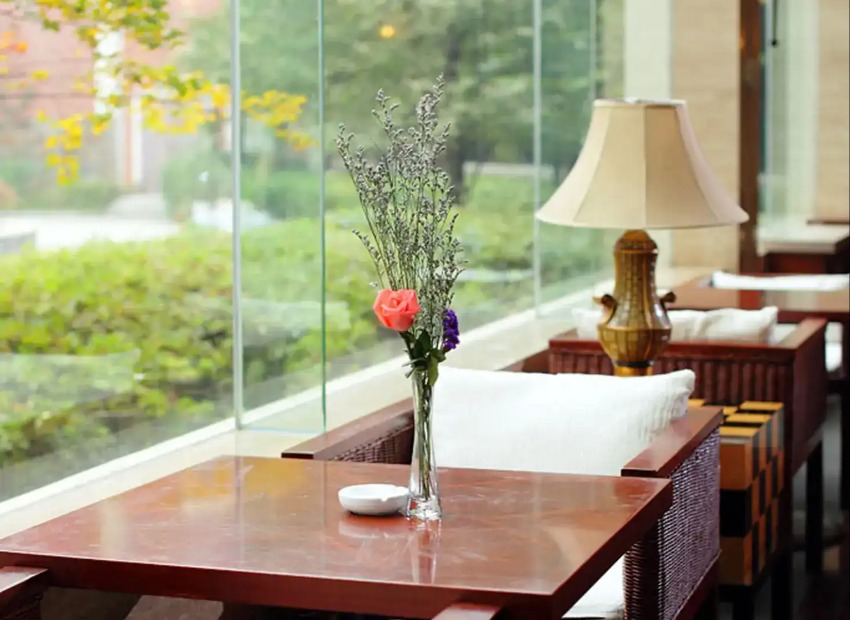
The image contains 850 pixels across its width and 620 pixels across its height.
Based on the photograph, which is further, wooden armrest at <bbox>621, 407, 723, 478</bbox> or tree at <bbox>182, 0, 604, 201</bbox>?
tree at <bbox>182, 0, 604, 201</bbox>

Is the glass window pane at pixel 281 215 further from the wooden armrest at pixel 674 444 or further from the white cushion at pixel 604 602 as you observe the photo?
the white cushion at pixel 604 602

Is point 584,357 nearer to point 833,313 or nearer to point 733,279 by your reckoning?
point 833,313

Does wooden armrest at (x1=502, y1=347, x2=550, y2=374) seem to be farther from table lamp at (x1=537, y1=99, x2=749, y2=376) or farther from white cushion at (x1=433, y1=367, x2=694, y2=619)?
white cushion at (x1=433, y1=367, x2=694, y2=619)

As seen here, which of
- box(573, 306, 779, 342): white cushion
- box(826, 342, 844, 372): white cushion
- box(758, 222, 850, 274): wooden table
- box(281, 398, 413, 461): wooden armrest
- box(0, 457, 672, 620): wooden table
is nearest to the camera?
box(0, 457, 672, 620): wooden table

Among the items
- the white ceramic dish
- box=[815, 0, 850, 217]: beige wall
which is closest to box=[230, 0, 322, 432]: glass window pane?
the white ceramic dish

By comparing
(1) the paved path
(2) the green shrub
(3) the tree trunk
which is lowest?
(1) the paved path

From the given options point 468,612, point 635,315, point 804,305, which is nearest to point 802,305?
point 804,305

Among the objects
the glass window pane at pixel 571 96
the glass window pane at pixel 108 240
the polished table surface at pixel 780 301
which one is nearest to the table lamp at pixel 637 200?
the glass window pane at pixel 108 240

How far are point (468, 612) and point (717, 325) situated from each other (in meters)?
2.47

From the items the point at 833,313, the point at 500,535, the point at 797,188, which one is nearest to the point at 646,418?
the point at 500,535

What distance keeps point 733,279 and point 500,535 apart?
4.51m

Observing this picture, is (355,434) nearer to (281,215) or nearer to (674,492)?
(674,492)

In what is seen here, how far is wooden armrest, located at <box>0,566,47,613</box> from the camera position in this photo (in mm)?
2084

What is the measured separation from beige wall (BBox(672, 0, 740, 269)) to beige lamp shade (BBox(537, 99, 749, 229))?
4.60 metres
